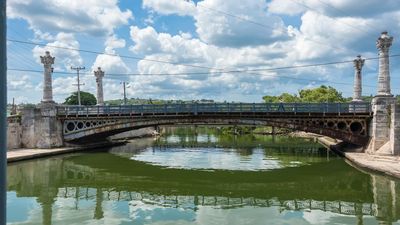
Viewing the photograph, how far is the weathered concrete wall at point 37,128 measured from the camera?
1962 inches

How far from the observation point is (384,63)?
39656 millimetres

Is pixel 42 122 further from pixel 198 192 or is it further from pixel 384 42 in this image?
pixel 384 42

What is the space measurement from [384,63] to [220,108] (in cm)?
1785

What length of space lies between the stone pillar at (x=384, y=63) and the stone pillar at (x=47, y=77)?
36548mm

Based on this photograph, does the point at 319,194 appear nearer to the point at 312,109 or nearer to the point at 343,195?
the point at 343,195

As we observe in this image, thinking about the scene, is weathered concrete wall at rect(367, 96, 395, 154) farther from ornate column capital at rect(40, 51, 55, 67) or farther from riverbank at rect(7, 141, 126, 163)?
ornate column capital at rect(40, 51, 55, 67)

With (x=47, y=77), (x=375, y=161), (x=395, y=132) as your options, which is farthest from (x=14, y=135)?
(x=395, y=132)

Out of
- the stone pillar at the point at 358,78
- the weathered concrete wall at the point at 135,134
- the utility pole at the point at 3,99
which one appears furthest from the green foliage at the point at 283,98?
the utility pole at the point at 3,99

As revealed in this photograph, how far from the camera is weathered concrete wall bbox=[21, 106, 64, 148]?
49.8 m

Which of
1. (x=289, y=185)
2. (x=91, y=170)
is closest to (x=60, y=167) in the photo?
(x=91, y=170)

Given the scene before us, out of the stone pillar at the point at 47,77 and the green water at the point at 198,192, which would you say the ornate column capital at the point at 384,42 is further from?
the stone pillar at the point at 47,77

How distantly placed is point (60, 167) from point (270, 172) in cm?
1916

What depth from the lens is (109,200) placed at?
2450 centimetres

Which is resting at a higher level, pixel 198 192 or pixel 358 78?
pixel 358 78
